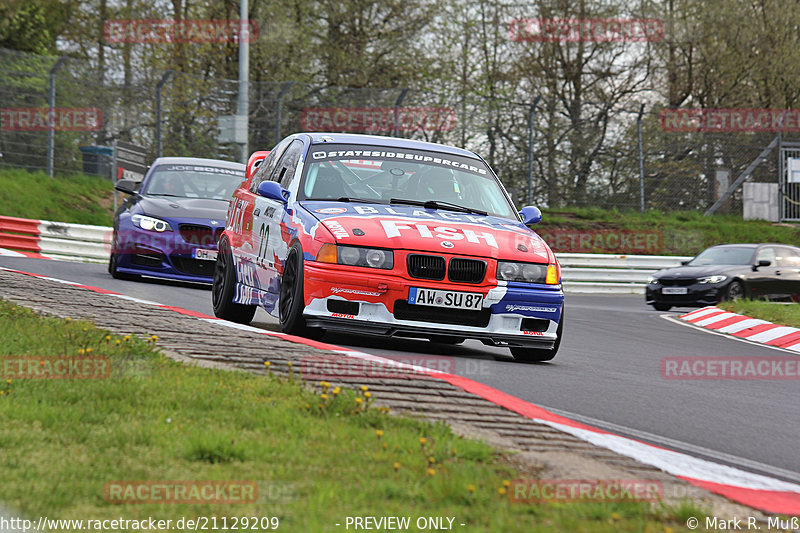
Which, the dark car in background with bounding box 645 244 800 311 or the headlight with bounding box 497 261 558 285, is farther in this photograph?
the dark car in background with bounding box 645 244 800 311

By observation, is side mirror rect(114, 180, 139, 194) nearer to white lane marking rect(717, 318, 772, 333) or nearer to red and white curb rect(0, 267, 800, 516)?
white lane marking rect(717, 318, 772, 333)

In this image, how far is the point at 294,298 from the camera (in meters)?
7.98

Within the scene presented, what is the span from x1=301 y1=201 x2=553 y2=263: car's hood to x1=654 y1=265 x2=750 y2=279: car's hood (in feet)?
38.3

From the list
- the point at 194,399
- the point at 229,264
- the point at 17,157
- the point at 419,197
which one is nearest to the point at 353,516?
the point at 194,399

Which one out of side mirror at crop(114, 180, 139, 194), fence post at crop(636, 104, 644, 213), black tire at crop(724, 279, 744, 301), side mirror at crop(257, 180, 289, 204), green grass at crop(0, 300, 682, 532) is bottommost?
green grass at crop(0, 300, 682, 532)

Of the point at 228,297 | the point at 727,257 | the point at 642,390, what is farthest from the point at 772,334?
the point at 228,297

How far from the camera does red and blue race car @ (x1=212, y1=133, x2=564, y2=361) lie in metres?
7.79

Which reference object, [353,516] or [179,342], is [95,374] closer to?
[179,342]

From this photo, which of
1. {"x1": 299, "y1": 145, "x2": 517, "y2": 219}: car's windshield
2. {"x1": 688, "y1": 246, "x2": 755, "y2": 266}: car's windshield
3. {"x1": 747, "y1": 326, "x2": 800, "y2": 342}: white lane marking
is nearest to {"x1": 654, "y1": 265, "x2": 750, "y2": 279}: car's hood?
{"x1": 688, "y1": 246, "x2": 755, "y2": 266}: car's windshield

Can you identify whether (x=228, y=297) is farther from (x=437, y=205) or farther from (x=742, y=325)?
(x=742, y=325)

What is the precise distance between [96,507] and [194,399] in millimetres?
1574

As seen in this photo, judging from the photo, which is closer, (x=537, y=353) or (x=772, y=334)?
(x=537, y=353)

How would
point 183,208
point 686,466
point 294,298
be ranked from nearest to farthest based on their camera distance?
point 686,466
point 294,298
point 183,208

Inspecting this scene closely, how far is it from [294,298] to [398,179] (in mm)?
1663
